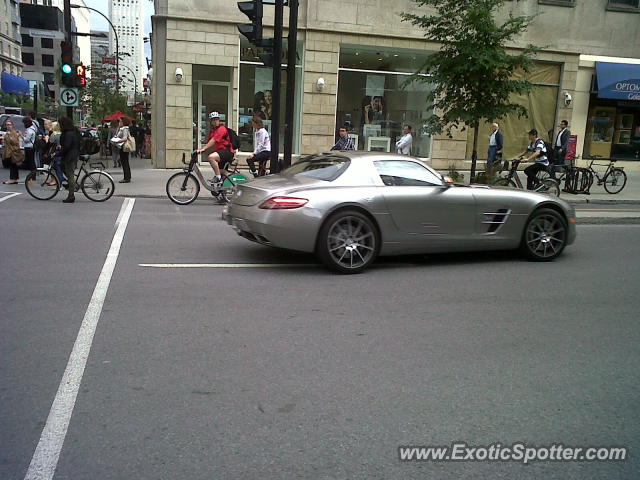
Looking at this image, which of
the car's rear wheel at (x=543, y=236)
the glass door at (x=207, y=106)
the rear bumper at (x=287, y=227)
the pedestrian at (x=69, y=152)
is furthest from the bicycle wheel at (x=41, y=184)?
the car's rear wheel at (x=543, y=236)

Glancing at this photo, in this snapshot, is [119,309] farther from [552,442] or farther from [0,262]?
[552,442]

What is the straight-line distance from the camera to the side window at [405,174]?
7309 millimetres

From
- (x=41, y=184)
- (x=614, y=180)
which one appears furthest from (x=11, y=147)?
(x=614, y=180)

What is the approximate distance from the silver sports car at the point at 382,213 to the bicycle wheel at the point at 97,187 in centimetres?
603

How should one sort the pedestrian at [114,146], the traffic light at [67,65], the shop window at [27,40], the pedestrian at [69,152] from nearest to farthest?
the pedestrian at [69,152]
the traffic light at [67,65]
the pedestrian at [114,146]
the shop window at [27,40]

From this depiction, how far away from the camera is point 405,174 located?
7395 mm

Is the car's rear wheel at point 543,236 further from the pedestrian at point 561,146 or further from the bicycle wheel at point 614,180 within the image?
the bicycle wheel at point 614,180

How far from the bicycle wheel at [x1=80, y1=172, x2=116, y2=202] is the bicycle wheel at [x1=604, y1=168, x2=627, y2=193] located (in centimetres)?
1377

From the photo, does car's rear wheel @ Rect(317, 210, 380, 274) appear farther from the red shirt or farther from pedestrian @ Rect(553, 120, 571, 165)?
pedestrian @ Rect(553, 120, 571, 165)

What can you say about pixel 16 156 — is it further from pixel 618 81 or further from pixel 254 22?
pixel 618 81

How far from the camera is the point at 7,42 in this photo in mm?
87438

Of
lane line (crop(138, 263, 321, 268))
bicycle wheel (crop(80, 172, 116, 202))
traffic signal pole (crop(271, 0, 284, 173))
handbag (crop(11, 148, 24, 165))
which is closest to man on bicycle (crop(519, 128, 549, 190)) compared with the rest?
traffic signal pole (crop(271, 0, 284, 173))

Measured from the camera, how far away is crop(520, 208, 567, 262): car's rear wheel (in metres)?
7.93

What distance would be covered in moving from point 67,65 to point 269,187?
1186 cm
